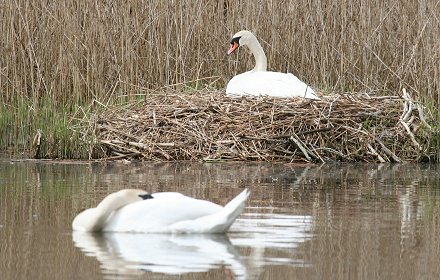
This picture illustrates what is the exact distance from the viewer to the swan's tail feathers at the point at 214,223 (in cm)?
538

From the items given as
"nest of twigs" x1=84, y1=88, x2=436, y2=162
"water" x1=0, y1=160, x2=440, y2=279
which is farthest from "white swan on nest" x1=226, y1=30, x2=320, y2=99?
"water" x1=0, y1=160, x2=440, y2=279

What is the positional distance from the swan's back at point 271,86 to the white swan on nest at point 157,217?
16.5ft

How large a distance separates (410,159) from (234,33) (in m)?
2.91

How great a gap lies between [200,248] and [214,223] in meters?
0.34

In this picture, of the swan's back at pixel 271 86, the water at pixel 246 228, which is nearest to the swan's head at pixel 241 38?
the swan's back at pixel 271 86

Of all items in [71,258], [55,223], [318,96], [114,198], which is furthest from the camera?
[318,96]

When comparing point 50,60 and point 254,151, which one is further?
point 50,60

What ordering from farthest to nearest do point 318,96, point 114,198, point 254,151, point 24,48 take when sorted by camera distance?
1. point 24,48
2. point 318,96
3. point 254,151
4. point 114,198

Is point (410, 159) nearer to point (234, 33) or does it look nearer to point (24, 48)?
point (234, 33)

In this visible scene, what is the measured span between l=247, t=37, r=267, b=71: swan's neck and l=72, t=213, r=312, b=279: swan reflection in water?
5554 mm

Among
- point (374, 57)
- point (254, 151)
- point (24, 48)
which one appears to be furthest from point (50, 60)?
point (374, 57)

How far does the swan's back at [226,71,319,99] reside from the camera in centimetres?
1054

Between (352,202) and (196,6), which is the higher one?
(196,6)

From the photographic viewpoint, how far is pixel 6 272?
452cm
